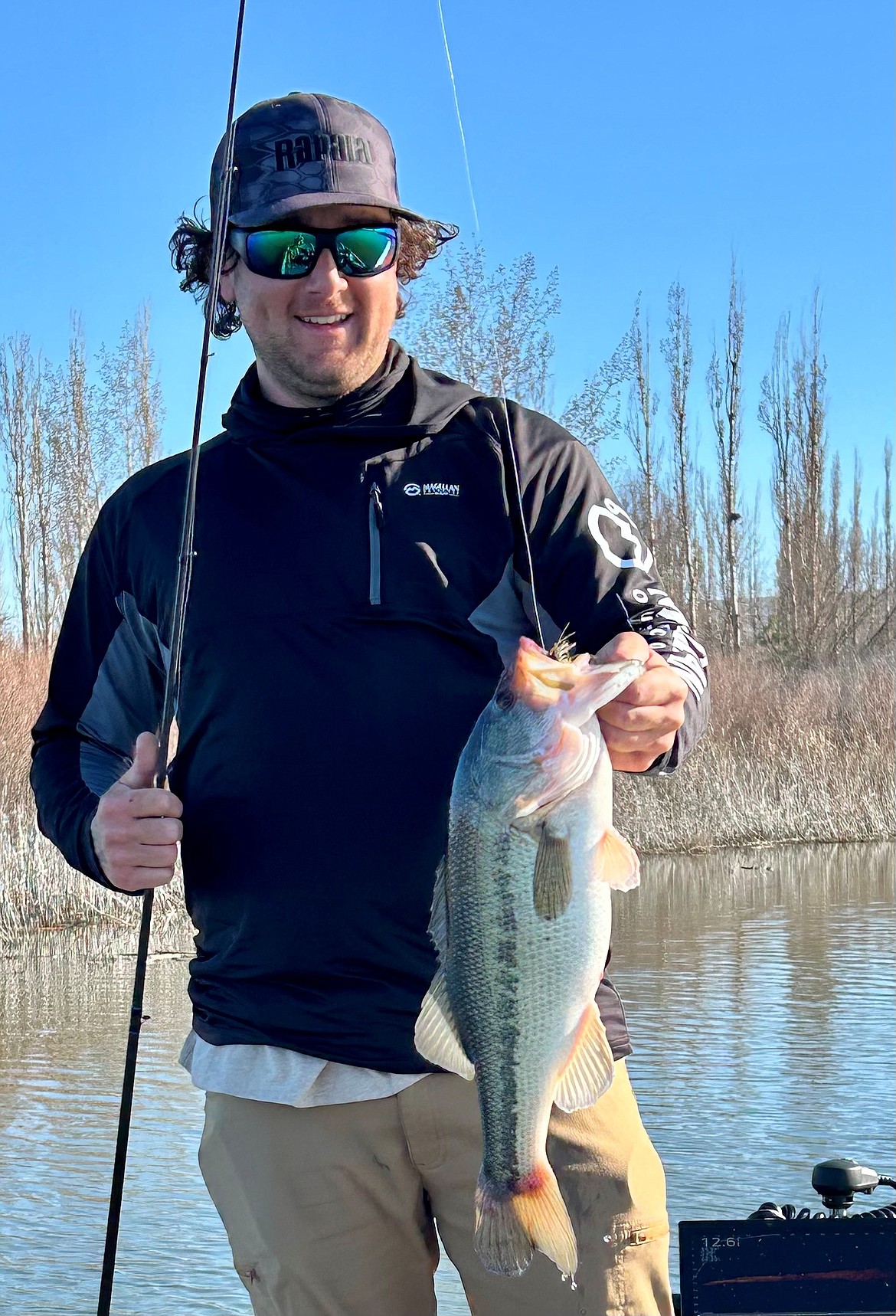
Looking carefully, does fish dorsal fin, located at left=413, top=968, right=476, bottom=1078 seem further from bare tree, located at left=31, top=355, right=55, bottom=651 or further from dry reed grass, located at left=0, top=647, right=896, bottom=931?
bare tree, located at left=31, top=355, right=55, bottom=651

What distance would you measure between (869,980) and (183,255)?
6385mm

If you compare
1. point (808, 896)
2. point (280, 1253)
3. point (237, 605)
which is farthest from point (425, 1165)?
point (808, 896)

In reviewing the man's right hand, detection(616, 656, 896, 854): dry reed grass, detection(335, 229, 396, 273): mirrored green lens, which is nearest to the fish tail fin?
the man's right hand

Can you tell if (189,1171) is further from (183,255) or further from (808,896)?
(808,896)

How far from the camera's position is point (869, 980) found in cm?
812

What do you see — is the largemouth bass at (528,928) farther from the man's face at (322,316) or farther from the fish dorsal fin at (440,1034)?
the man's face at (322,316)

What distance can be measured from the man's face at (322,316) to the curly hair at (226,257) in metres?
0.25

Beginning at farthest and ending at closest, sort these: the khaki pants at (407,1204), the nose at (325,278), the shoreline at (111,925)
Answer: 1. the shoreline at (111,925)
2. the nose at (325,278)
3. the khaki pants at (407,1204)

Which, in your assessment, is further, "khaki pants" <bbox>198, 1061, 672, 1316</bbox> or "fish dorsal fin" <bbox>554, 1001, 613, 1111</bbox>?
"khaki pants" <bbox>198, 1061, 672, 1316</bbox>

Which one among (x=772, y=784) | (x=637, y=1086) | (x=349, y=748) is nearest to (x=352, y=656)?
(x=349, y=748)

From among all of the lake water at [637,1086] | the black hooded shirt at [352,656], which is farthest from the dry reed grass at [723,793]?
the black hooded shirt at [352,656]

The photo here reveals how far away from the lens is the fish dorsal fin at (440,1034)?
1.94m

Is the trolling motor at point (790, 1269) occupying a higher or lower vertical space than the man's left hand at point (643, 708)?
lower

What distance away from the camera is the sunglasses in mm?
2391
